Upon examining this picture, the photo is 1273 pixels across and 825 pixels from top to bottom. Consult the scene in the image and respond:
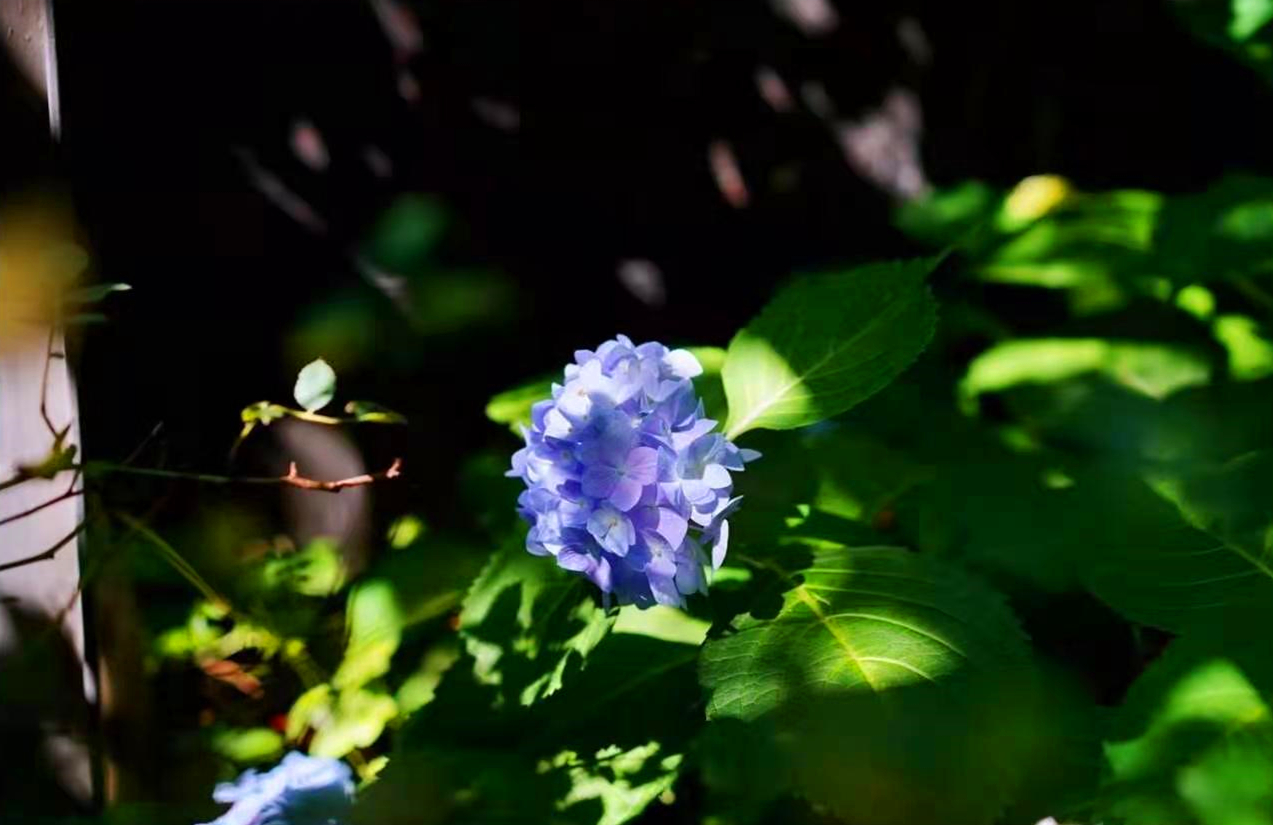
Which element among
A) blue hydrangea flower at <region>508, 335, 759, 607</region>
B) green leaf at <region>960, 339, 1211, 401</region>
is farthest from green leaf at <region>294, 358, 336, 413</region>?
green leaf at <region>960, 339, 1211, 401</region>

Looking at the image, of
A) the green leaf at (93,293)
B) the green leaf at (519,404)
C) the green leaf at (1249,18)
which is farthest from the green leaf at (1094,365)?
the green leaf at (93,293)

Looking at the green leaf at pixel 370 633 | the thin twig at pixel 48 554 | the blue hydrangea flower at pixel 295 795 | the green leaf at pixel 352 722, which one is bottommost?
the green leaf at pixel 352 722

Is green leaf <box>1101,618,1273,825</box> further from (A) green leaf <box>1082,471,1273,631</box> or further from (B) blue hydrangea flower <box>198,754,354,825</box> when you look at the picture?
(B) blue hydrangea flower <box>198,754,354,825</box>

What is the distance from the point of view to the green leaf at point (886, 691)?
111 cm

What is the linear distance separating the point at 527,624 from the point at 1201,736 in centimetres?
65

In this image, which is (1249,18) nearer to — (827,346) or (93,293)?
(827,346)

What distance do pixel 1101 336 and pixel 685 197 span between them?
0.79 metres

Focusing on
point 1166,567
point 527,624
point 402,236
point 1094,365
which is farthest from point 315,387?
point 1094,365

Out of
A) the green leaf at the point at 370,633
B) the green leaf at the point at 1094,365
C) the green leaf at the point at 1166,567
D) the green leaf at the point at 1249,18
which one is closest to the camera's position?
the green leaf at the point at 1166,567

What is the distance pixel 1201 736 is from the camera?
1149 millimetres

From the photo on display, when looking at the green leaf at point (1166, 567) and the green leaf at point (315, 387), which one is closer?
the green leaf at point (1166, 567)

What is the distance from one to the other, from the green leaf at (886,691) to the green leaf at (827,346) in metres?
0.20

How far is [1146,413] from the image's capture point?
1.88 metres

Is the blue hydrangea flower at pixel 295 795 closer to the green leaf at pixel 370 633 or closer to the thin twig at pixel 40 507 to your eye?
the green leaf at pixel 370 633
